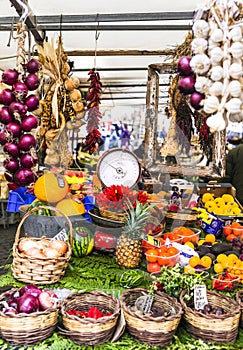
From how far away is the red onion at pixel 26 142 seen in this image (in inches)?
98.4

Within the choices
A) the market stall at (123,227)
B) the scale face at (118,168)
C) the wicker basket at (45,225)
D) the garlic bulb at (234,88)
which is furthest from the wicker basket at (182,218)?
the garlic bulb at (234,88)

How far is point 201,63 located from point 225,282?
1.27m

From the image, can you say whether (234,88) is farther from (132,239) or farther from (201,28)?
(132,239)

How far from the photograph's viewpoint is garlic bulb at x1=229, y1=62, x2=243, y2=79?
1443 millimetres

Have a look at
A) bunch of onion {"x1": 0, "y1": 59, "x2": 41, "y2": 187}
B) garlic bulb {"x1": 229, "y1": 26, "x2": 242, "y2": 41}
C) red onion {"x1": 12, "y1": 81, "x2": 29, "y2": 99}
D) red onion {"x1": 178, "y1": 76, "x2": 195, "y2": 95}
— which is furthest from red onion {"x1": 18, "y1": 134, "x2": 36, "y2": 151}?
garlic bulb {"x1": 229, "y1": 26, "x2": 242, "y2": 41}

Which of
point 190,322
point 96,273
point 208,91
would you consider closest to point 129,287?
point 96,273

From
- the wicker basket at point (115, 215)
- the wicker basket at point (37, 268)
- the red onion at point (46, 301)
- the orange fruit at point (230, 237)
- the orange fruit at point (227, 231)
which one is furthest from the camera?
the orange fruit at point (227, 231)

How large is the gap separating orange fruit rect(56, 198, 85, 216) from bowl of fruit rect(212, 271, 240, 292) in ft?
3.03

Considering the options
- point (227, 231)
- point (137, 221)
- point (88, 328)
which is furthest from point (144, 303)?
point (227, 231)

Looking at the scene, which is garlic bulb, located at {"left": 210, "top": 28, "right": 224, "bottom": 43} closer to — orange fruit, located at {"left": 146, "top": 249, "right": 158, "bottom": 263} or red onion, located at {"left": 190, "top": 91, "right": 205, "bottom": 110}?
red onion, located at {"left": 190, "top": 91, "right": 205, "bottom": 110}

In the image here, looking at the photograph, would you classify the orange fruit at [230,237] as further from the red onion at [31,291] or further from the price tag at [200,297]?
the red onion at [31,291]

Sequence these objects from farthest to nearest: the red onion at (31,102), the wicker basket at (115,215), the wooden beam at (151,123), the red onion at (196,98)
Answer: the wooden beam at (151,123) < the wicker basket at (115,215) < the red onion at (31,102) < the red onion at (196,98)

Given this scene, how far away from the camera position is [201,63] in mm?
1486

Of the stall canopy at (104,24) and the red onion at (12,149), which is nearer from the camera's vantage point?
the red onion at (12,149)
